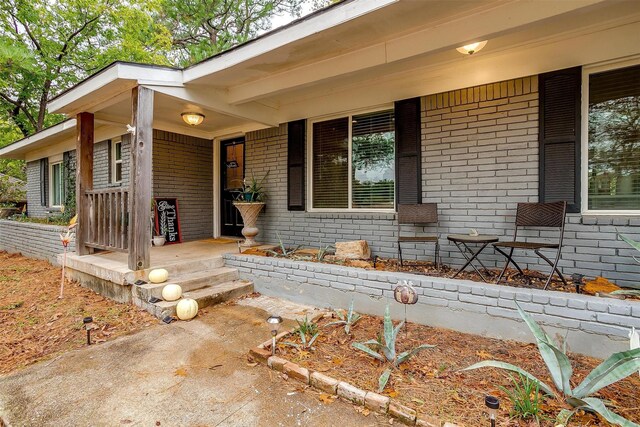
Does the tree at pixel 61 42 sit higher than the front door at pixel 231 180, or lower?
higher

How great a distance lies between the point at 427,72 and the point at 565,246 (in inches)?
97.6

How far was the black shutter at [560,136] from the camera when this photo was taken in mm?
3055

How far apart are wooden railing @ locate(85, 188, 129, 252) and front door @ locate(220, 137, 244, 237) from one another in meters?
2.33

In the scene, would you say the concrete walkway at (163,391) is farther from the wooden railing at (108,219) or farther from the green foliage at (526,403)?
the wooden railing at (108,219)

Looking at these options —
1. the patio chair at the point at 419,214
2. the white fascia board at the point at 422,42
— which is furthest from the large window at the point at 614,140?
the patio chair at the point at 419,214

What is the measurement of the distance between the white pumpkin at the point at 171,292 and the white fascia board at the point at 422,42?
260 cm

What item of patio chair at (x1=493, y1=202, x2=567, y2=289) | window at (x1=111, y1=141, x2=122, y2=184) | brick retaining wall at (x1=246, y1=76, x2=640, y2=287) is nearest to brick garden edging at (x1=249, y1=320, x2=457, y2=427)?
patio chair at (x1=493, y1=202, x2=567, y2=289)

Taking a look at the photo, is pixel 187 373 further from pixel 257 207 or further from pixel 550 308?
pixel 257 207

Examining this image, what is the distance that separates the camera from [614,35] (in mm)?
2840

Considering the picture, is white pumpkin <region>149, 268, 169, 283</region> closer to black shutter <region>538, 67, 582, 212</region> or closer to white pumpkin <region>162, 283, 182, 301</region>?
white pumpkin <region>162, 283, 182, 301</region>

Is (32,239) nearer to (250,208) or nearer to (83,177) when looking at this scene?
(83,177)

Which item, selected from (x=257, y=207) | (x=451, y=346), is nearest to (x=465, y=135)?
(x=451, y=346)

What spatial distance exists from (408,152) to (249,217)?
8.83 feet

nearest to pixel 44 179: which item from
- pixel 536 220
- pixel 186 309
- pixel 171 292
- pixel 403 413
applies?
pixel 171 292
